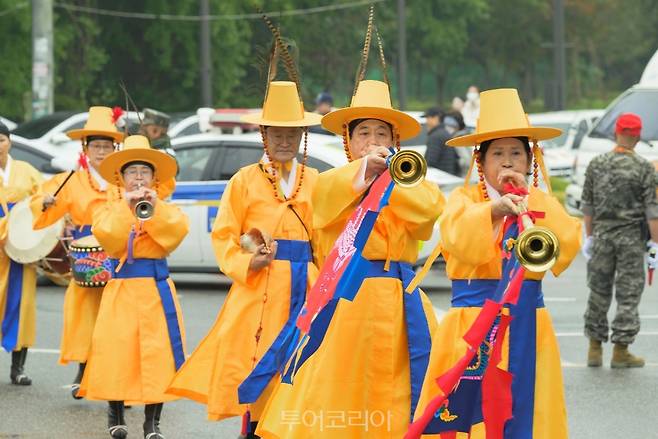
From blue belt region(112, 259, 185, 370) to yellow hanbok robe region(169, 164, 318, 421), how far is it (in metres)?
0.80

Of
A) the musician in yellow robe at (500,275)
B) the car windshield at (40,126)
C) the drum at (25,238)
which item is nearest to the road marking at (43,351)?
the drum at (25,238)

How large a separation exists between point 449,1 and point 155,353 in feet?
155

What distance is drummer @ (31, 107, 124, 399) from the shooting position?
9.46 meters

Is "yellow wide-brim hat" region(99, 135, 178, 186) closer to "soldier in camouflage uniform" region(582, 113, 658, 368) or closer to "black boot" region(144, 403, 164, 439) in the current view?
"black boot" region(144, 403, 164, 439)

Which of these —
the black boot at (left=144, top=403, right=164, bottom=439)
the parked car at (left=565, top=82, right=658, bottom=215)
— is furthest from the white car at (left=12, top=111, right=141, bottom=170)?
the black boot at (left=144, top=403, right=164, bottom=439)

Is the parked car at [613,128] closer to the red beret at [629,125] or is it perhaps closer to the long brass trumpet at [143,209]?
the red beret at [629,125]

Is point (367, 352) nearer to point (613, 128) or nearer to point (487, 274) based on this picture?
point (487, 274)

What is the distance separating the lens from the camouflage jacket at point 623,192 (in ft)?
34.9

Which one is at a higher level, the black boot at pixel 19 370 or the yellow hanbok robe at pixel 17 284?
the yellow hanbok robe at pixel 17 284

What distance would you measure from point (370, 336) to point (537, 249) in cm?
155

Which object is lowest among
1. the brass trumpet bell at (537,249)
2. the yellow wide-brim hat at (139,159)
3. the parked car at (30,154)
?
the brass trumpet bell at (537,249)

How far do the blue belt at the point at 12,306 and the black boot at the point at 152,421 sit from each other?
2322mm

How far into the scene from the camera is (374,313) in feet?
22.1

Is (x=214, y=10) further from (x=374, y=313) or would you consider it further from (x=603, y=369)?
(x=374, y=313)
